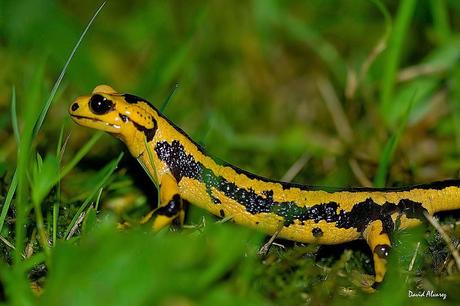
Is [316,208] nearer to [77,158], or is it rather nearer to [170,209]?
[170,209]

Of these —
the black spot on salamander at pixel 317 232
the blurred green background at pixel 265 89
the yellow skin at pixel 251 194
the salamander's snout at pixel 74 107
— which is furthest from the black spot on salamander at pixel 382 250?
the salamander's snout at pixel 74 107

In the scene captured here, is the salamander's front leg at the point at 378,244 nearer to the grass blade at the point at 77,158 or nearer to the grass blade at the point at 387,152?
the grass blade at the point at 387,152

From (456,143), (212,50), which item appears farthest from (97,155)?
(456,143)

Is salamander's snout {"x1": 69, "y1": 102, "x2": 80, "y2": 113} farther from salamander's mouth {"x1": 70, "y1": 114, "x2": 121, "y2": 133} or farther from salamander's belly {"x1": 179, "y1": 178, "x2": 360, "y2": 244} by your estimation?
salamander's belly {"x1": 179, "y1": 178, "x2": 360, "y2": 244}

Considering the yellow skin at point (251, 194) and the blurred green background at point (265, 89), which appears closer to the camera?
the yellow skin at point (251, 194)

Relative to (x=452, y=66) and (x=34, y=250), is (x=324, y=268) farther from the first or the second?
(x=452, y=66)

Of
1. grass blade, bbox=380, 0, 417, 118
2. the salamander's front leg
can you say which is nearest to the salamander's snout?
the salamander's front leg
